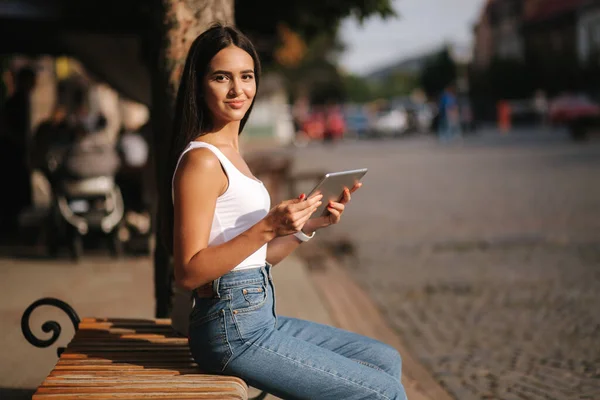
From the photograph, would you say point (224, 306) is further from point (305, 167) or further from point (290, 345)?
point (305, 167)

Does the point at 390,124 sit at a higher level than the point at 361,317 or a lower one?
lower

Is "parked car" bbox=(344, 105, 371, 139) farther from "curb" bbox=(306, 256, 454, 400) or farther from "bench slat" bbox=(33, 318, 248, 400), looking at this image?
"bench slat" bbox=(33, 318, 248, 400)

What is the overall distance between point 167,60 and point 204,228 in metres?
1.85

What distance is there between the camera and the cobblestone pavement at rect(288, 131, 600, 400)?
5.25 m

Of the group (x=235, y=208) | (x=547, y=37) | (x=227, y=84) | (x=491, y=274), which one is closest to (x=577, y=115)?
(x=491, y=274)

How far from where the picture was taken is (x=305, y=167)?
81.1ft

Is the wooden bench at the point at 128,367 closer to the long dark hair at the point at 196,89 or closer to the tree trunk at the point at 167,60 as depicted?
the long dark hair at the point at 196,89

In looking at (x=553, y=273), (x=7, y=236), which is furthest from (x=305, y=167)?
(x=553, y=273)

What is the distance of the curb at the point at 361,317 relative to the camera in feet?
16.0

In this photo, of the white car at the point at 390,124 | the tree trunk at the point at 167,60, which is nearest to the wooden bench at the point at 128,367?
the tree trunk at the point at 167,60

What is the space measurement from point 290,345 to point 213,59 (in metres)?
1.02

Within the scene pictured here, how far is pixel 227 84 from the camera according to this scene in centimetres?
301

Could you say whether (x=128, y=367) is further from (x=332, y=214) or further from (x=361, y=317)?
(x=361, y=317)

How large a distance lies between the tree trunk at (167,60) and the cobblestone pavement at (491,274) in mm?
1763
